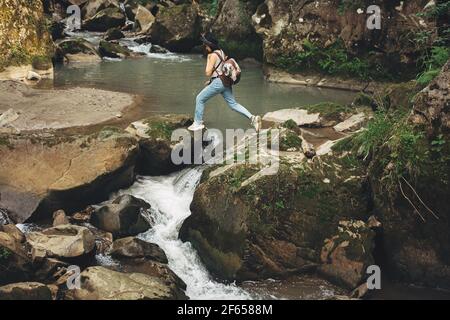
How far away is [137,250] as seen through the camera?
8672 mm

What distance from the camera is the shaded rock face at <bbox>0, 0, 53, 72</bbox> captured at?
18.3 metres

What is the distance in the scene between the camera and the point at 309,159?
30.4 ft

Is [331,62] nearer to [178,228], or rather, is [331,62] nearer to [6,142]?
[178,228]

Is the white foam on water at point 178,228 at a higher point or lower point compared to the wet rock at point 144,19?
lower

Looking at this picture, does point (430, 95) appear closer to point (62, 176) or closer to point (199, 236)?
point (199, 236)

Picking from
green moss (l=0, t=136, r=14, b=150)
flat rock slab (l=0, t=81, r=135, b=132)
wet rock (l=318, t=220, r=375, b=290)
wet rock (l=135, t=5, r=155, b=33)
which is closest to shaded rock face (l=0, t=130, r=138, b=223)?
green moss (l=0, t=136, r=14, b=150)

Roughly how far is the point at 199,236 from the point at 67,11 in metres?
26.1

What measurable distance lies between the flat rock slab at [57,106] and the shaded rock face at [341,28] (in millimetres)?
7218

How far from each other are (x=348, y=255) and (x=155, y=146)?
179 inches

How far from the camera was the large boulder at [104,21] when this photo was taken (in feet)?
96.1

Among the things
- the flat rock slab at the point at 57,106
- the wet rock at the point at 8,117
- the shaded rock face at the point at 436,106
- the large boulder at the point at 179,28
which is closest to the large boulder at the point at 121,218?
the flat rock slab at the point at 57,106

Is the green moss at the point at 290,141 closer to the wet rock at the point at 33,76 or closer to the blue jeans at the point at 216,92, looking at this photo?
the blue jeans at the point at 216,92

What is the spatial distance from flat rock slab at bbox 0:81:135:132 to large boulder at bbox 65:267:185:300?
562 centimetres
